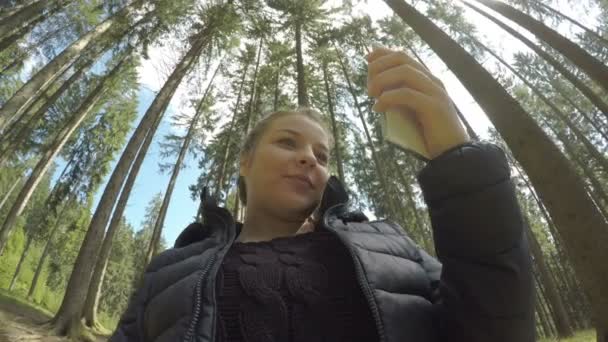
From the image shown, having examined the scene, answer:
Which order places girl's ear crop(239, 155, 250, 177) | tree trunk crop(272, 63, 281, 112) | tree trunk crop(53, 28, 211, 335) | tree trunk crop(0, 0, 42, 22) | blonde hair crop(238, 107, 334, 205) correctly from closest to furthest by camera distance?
1. blonde hair crop(238, 107, 334, 205)
2. girl's ear crop(239, 155, 250, 177)
3. tree trunk crop(53, 28, 211, 335)
4. tree trunk crop(0, 0, 42, 22)
5. tree trunk crop(272, 63, 281, 112)

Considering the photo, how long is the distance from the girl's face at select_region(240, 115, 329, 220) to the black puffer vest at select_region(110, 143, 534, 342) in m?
0.21

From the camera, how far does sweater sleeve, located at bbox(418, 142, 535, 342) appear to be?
42.4 inches

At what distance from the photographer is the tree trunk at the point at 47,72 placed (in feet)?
24.6

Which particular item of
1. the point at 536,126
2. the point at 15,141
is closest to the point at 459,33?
the point at 536,126

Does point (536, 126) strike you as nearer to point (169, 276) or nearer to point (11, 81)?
point (169, 276)

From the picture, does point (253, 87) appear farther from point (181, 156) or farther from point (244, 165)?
point (244, 165)

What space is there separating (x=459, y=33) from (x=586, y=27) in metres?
4.01

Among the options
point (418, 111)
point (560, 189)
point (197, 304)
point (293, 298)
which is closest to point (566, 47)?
point (560, 189)

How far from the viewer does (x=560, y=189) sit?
137 inches

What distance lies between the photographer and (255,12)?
535 inches

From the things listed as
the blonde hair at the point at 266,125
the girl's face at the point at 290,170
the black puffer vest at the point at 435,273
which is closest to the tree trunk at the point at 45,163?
the blonde hair at the point at 266,125

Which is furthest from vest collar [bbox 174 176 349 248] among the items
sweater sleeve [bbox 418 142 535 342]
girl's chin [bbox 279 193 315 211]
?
sweater sleeve [bbox 418 142 535 342]

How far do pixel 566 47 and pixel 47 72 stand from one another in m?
11.1

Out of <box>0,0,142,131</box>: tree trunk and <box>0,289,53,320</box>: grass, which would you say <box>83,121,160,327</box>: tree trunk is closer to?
<box>0,289,53,320</box>: grass
